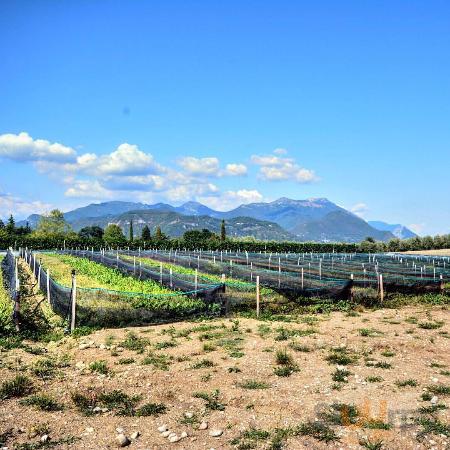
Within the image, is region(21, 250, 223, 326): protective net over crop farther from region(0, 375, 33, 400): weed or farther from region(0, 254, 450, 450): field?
region(0, 375, 33, 400): weed

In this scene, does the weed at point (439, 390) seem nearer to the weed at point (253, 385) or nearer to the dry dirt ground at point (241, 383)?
the dry dirt ground at point (241, 383)

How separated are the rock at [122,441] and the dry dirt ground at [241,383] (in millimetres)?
106

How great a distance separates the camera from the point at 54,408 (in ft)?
29.9

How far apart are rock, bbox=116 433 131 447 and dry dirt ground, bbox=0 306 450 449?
0.11 meters

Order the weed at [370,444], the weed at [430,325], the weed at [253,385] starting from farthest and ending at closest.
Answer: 1. the weed at [430,325]
2. the weed at [253,385]
3. the weed at [370,444]

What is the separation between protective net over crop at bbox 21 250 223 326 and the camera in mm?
16703

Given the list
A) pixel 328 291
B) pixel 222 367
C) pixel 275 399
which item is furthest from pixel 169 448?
pixel 328 291

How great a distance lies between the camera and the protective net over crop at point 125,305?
16703 mm

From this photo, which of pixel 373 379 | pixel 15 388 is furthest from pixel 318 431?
pixel 15 388

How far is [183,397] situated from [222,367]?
238 cm

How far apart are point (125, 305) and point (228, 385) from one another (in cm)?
833

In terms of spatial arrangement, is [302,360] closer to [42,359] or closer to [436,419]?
[436,419]

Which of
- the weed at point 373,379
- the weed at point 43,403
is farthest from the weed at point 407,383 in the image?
the weed at point 43,403

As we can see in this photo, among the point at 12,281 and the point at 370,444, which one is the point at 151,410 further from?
the point at 12,281
